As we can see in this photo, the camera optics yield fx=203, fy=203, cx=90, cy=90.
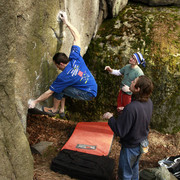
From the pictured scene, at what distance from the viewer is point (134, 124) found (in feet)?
9.66

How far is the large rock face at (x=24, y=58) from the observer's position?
260 centimetres

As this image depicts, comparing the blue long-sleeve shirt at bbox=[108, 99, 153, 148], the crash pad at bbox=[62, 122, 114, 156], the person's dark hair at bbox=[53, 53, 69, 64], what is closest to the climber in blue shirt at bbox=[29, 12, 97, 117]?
the person's dark hair at bbox=[53, 53, 69, 64]

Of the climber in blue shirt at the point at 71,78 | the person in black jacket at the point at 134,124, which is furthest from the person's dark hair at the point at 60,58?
the person in black jacket at the point at 134,124

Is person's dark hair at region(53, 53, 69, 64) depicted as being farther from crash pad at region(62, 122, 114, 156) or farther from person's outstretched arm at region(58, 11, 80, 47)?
crash pad at region(62, 122, 114, 156)

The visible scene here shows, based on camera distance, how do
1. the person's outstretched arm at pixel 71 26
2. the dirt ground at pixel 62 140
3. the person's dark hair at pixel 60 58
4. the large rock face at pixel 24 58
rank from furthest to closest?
the dirt ground at pixel 62 140
the person's outstretched arm at pixel 71 26
the person's dark hair at pixel 60 58
the large rock face at pixel 24 58

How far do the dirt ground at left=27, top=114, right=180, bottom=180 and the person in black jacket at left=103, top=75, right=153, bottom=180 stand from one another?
144 centimetres

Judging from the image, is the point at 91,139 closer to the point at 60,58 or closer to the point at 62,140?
the point at 62,140

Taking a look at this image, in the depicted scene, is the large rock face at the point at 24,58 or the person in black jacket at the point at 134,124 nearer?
the large rock face at the point at 24,58

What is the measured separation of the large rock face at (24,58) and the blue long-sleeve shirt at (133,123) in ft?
4.80

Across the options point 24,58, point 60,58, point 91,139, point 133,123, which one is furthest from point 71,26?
point 91,139

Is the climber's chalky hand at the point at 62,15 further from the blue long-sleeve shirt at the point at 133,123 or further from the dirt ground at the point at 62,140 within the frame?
the dirt ground at the point at 62,140

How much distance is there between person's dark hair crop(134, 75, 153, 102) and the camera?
289cm

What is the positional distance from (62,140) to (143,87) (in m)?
3.40

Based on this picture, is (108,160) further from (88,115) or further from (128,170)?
(88,115)
